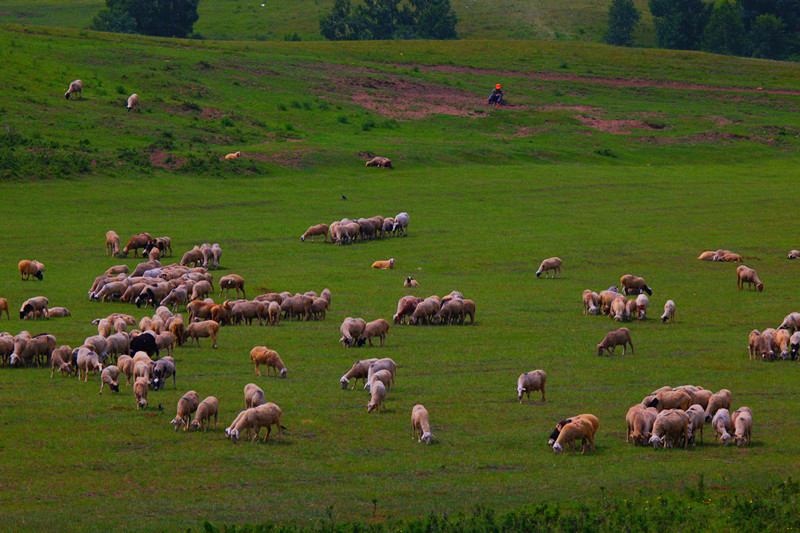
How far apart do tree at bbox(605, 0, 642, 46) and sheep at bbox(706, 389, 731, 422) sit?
454 feet

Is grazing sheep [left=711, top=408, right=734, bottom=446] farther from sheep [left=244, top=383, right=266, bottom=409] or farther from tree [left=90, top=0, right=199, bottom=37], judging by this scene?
tree [left=90, top=0, right=199, bottom=37]

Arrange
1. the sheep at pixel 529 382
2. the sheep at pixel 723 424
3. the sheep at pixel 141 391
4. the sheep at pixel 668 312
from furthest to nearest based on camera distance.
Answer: the sheep at pixel 668 312 → the sheep at pixel 529 382 → the sheep at pixel 141 391 → the sheep at pixel 723 424

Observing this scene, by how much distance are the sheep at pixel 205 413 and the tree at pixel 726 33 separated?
5475 inches

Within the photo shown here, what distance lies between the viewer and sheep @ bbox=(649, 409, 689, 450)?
1819 centimetres

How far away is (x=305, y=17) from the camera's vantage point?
149750 mm

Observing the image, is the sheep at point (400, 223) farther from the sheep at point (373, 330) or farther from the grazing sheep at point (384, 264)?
the sheep at point (373, 330)

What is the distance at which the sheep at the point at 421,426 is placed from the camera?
18391 mm

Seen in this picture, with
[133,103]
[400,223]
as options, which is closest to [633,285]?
[400,223]

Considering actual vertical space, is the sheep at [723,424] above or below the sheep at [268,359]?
above

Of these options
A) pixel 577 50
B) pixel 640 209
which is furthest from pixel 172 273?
pixel 577 50

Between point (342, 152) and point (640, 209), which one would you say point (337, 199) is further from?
point (640, 209)

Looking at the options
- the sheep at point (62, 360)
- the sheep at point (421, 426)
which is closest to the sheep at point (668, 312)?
the sheep at point (421, 426)

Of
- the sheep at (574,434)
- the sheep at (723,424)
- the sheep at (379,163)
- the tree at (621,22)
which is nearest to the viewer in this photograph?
the sheep at (574,434)

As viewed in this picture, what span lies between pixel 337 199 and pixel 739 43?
108 metres
